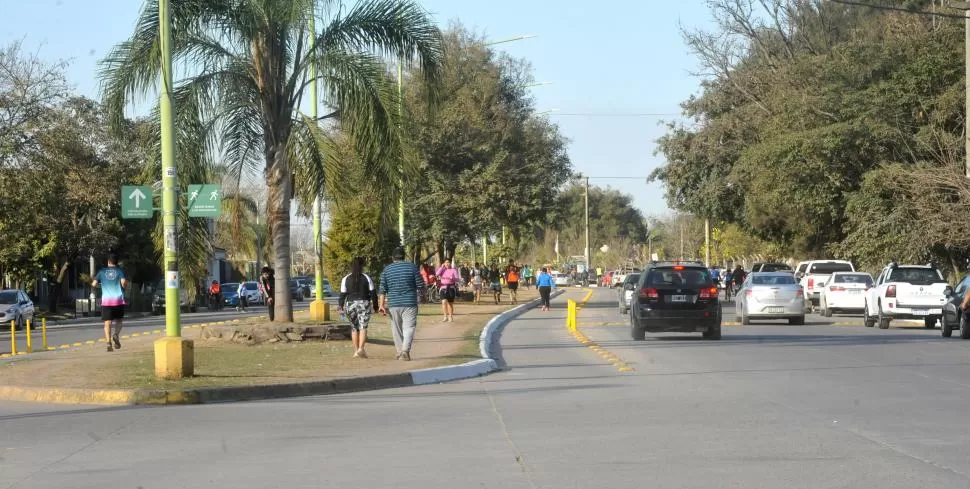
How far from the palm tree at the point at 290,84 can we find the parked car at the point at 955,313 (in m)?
12.8

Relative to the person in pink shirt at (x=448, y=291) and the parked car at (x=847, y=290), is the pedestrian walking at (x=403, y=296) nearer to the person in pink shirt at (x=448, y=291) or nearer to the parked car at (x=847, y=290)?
the person in pink shirt at (x=448, y=291)

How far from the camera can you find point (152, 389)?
1527 cm

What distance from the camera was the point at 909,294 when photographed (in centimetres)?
3097

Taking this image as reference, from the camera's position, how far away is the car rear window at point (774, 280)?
3431 cm

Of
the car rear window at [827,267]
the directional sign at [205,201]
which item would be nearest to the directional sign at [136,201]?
the directional sign at [205,201]

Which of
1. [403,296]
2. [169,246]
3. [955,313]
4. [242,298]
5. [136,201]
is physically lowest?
[955,313]

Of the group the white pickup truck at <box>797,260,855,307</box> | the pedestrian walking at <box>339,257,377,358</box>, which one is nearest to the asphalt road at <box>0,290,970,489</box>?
the pedestrian walking at <box>339,257,377,358</box>

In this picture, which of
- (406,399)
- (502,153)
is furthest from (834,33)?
(406,399)

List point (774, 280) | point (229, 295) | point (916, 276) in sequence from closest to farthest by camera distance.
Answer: point (916, 276), point (774, 280), point (229, 295)

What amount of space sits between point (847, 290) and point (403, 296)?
76.6 feet

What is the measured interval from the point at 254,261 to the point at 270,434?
103 meters

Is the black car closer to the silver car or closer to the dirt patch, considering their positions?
the dirt patch

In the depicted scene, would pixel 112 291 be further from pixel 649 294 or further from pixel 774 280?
pixel 774 280

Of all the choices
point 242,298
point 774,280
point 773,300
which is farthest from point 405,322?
point 242,298
